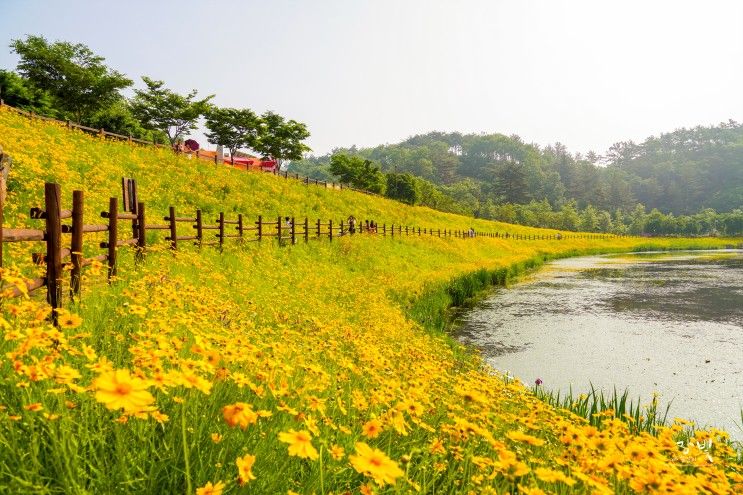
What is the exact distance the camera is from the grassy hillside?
1.99m

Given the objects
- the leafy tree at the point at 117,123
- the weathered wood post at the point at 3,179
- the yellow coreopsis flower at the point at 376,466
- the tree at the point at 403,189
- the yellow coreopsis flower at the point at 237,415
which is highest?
the leafy tree at the point at 117,123

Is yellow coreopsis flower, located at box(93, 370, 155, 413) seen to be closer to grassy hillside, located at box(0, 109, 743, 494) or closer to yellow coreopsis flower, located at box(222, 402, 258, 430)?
grassy hillside, located at box(0, 109, 743, 494)

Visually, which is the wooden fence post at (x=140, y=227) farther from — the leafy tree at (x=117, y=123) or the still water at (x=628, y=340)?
the leafy tree at (x=117, y=123)

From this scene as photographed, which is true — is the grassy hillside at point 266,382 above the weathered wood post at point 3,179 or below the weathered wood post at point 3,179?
below

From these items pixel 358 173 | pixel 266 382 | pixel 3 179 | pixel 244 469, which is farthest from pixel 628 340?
pixel 358 173

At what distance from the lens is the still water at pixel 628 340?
9.62 m

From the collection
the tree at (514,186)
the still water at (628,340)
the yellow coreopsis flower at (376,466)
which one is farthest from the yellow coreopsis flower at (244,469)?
the tree at (514,186)

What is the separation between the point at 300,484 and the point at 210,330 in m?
3.24

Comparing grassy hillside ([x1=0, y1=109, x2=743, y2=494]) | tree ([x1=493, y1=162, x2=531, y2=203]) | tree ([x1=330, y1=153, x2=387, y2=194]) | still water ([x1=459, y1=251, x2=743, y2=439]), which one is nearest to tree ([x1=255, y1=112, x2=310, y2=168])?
tree ([x1=330, y1=153, x2=387, y2=194])

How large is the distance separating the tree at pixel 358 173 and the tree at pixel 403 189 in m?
2.07

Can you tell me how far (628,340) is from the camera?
535 inches

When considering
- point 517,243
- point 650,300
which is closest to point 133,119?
point 517,243

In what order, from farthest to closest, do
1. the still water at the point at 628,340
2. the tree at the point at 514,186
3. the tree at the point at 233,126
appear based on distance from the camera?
1. the tree at the point at 514,186
2. the tree at the point at 233,126
3. the still water at the point at 628,340

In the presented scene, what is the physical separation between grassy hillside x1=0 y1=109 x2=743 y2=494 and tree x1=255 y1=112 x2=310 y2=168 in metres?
24.2
